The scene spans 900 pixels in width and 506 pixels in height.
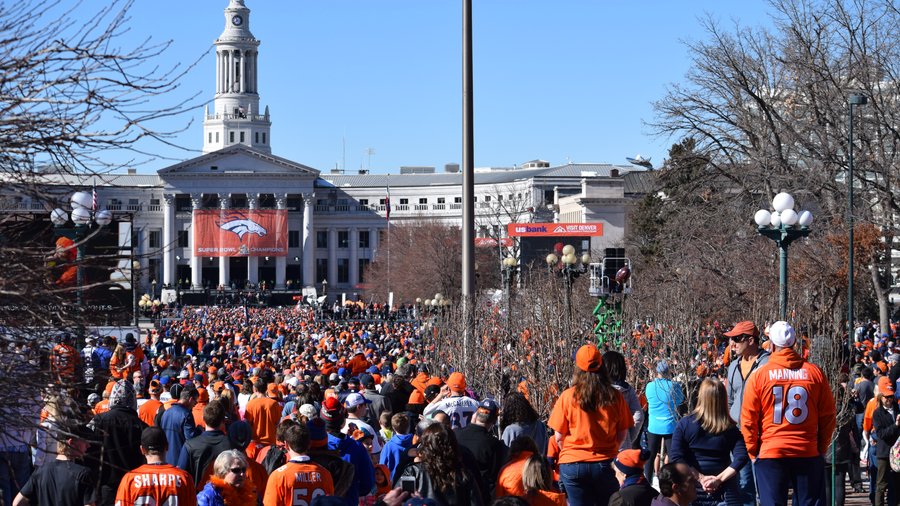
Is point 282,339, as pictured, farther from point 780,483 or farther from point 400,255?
point 400,255

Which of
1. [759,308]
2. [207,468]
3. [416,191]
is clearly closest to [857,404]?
[759,308]

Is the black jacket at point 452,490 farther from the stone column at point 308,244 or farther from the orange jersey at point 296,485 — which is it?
the stone column at point 308,244

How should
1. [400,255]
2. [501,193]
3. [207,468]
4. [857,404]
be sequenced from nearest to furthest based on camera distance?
[207,468] < [857,404] < [400,255] < [501,193]

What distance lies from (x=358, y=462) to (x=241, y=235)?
105m

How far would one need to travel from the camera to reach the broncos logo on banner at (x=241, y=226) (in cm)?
11281

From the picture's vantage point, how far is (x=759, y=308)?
19.9 meters

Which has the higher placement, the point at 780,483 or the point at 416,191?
the point at 416,191

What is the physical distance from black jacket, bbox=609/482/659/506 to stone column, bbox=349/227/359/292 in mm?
121685

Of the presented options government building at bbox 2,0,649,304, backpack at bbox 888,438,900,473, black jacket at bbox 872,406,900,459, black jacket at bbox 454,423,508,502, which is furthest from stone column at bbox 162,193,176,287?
black jacket at bbox 454,423,508,502

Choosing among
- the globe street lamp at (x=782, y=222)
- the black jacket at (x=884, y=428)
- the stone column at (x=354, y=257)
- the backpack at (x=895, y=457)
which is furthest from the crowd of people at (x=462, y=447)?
the stone column at (x=354, y=257)

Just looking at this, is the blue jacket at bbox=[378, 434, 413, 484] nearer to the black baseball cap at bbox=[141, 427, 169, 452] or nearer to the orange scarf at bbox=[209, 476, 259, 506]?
the orange scarf at bbox=[209, 476, 259, 506]

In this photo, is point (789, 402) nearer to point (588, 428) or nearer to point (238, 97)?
point (588, 428)

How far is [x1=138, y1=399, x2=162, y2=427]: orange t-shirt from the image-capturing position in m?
13.0

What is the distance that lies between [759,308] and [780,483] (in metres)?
10.7
